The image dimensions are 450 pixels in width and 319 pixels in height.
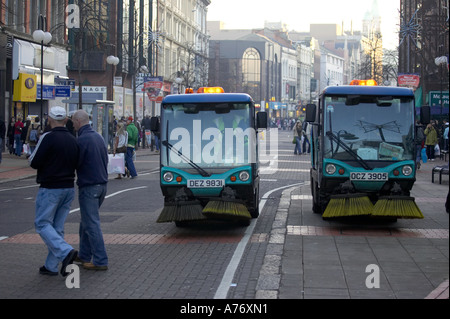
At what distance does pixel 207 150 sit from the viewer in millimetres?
12188

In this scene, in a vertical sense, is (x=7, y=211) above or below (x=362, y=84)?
below

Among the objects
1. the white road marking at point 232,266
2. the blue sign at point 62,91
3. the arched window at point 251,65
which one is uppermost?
the arched window at point 251,65

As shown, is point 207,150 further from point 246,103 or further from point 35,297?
point 35,297

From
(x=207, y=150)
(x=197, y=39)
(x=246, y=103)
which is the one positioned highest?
(x=197, y=39)

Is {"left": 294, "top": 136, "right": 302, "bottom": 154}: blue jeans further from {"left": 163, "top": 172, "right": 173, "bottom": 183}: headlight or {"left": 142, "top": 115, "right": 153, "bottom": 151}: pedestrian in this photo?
{"left": 163, "top": 172, "right": 173, "bottom": 183}: headlight

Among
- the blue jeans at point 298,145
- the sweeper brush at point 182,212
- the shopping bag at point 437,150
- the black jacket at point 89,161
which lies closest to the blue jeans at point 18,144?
the blue jeans at point 298,145

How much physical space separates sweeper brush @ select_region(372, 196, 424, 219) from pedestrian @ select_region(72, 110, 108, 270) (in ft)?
16.0

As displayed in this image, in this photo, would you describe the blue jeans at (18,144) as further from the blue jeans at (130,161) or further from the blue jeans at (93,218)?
the blue jeans at (93,218)

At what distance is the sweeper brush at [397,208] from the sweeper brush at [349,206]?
0.51 ft

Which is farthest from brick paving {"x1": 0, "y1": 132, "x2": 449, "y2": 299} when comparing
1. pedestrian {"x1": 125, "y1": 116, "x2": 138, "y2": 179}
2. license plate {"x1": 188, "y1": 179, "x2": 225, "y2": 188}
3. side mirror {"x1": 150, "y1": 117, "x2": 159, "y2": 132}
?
pedestrian {"x1": 125, "y1": 116, "x2": 138, "y2": 179}

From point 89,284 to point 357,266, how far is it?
3145mm

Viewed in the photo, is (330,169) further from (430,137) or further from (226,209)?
(430,137)

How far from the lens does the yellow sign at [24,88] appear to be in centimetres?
3631
